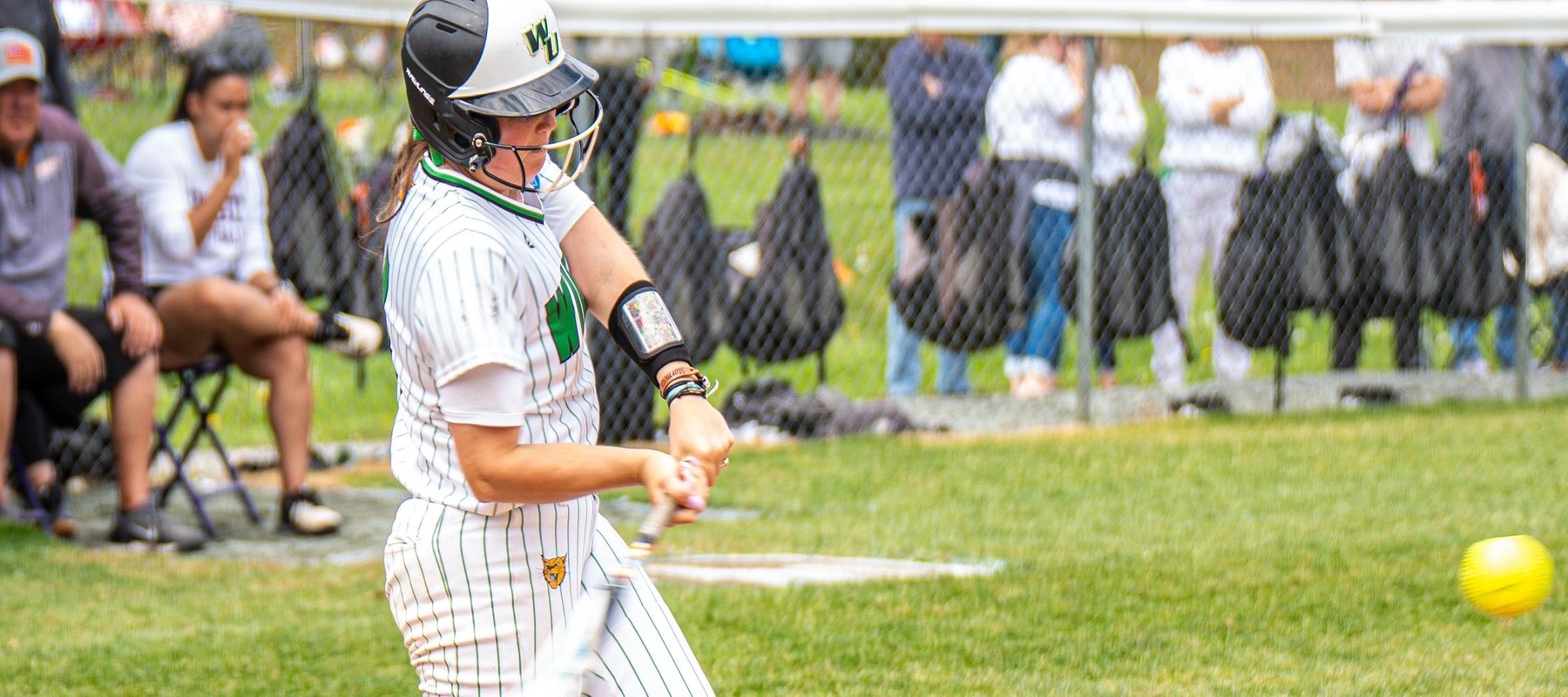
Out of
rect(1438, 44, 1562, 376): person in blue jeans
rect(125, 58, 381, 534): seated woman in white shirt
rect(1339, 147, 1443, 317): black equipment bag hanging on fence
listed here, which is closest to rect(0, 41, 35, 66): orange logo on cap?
rect(125, 58, 381, 534): seated woman in white shirt

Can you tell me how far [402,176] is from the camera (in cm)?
304

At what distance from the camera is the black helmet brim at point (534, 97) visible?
2791 millimetres

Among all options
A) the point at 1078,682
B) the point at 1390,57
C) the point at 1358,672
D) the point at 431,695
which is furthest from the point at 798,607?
the point at 1390,57

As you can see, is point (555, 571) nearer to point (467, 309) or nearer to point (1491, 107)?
point (467, 309)

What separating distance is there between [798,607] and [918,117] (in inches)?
175

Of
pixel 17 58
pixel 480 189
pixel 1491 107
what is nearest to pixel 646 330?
pixel 480 189

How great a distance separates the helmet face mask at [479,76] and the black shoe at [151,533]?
4.32 meters

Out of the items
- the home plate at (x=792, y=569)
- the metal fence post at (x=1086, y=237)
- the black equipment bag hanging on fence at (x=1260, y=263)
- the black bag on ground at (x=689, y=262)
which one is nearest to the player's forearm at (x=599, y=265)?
the home plate at (x=792, y=569)

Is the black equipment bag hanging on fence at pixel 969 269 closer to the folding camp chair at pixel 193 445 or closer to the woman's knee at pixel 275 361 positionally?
the woman's knee at pixel 275 361

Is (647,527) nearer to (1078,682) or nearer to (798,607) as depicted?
(1078,682)

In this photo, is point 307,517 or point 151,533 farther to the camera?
point 307,517

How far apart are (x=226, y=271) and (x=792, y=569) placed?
2.86m

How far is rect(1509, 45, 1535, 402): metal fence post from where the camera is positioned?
9.65 m

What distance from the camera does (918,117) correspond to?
944 centimetres
